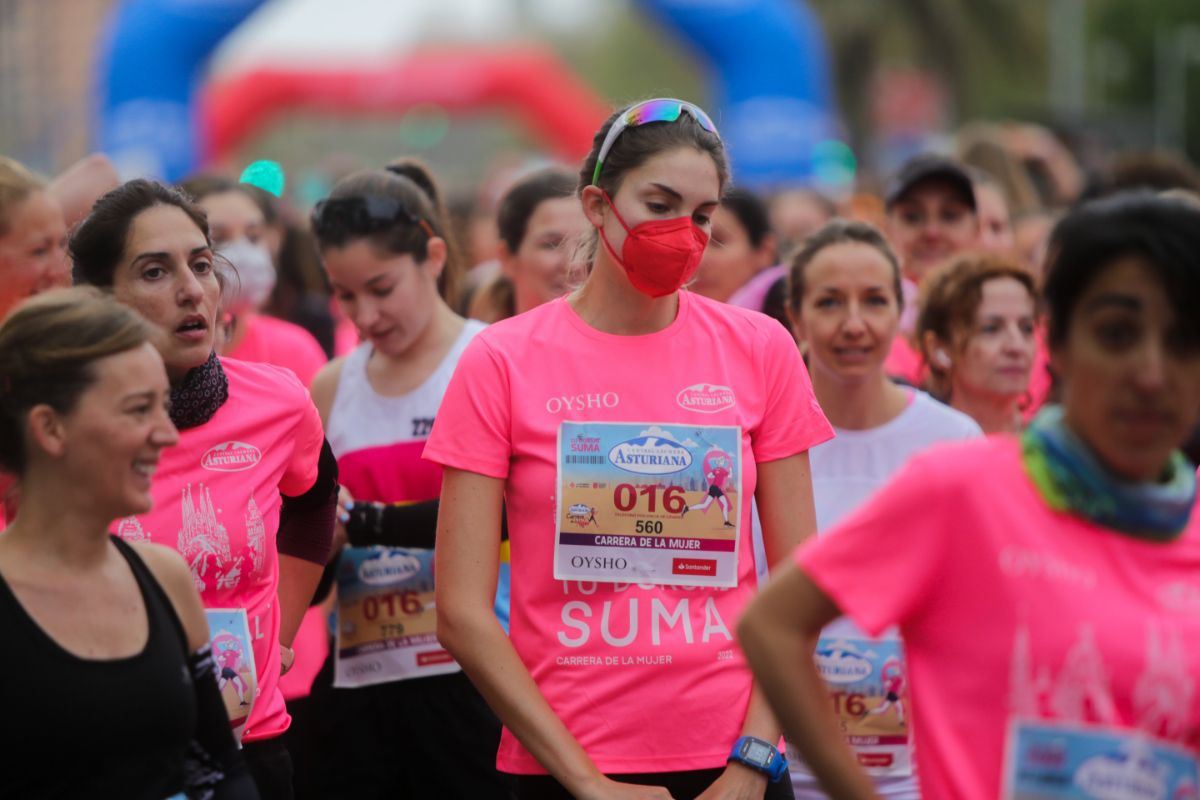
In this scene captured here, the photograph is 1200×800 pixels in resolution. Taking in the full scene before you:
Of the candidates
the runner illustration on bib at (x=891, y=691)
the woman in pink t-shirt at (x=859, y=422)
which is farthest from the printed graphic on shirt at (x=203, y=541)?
the runner illustration on bib at (x=891, y=691)

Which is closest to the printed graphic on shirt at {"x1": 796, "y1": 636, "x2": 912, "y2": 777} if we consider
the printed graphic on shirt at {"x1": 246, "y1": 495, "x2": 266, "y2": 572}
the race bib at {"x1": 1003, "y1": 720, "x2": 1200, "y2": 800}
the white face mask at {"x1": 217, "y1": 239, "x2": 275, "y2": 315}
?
the printed graphic on shirt at {"x1": 246, "y1": 495, "x2": 266, "y2": 572}

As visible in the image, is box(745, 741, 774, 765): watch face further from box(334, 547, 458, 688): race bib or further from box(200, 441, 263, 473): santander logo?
box(334, 547, 458, 688): race bib

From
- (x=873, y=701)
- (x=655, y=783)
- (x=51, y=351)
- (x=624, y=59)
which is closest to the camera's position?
(x=51, y=351)

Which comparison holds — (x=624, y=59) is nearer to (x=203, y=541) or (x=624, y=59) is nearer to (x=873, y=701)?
(x=873, y=701)

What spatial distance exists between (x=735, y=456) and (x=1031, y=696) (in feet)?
3.79

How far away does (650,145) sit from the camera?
3.73m

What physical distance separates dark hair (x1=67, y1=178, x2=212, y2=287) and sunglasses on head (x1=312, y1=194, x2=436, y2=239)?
1.07m

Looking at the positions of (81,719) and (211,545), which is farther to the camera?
(211,545)

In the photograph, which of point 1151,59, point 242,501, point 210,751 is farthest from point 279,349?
point 1151,59

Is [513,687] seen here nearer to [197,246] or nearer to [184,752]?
[184,752]

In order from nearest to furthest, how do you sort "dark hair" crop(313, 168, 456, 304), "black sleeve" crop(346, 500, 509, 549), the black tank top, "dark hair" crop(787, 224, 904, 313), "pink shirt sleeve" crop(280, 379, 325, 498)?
the black tank top < "pink shirt sleeve" crop(280, 379, 325, 498) < "black sleeve" crop(346, 500, 509, 549) < "dark hair" crop(313, 168, 456, 304) < "dark hair" crop(787, 224, 904, 313)

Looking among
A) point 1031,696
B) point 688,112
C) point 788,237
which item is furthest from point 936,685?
point 788,237

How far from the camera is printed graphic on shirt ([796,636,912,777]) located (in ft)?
14.9

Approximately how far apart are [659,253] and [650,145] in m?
0.24
